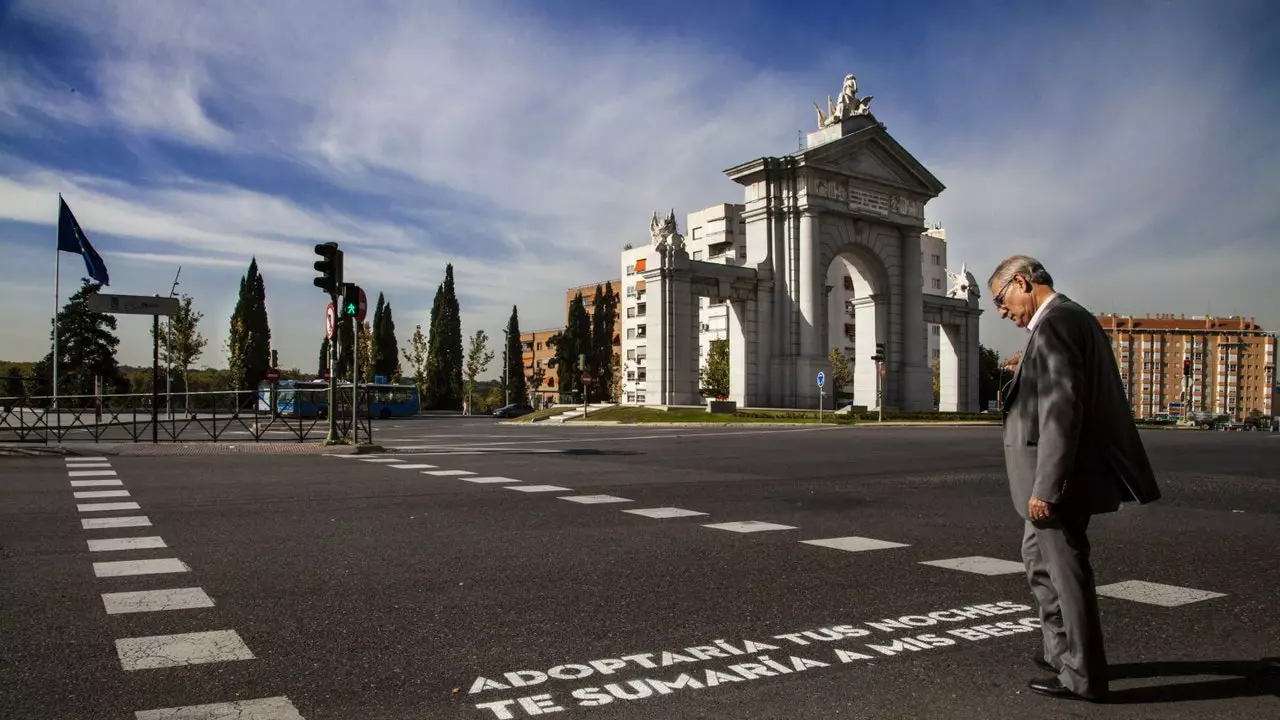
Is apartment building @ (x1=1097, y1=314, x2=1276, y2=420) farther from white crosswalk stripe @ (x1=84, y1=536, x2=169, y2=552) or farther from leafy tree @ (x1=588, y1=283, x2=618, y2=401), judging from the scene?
white crosswalk stripe @ (x1=84, y1=536, x2=169, y2=552)

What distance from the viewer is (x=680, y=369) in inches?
1709

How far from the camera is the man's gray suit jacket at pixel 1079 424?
3686mm

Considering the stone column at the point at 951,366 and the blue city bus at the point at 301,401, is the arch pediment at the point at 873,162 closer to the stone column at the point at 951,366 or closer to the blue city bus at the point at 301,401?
the stone column at the point at 951,366

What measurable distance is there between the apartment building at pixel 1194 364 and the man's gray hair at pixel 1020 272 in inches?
6563

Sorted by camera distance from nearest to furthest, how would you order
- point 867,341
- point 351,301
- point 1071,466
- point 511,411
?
point 1071,466, point 351,301, point 867,341, point 511,411

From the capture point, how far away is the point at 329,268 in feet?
60.8

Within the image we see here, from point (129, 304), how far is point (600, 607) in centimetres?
2102

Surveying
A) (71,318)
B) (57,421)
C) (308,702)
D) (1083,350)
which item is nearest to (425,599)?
(308,702)

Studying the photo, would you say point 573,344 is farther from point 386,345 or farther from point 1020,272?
point 1020,272

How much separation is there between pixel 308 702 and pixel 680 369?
39.9 meters

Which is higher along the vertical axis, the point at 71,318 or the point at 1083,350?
the point at 71,318

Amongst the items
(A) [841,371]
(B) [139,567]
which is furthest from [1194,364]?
(B) [139,567]

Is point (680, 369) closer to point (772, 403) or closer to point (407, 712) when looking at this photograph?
point (772, 403)

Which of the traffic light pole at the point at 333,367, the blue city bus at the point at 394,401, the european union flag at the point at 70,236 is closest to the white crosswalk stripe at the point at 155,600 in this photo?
the traffic light pole at the point at 333,367
